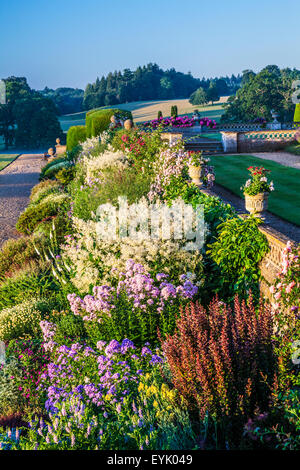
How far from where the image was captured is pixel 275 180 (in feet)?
41.2

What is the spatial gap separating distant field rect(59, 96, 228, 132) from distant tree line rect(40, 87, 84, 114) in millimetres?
2668

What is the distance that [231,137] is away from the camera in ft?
67.2

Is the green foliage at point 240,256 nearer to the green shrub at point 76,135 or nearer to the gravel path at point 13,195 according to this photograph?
the gravel path at point 13,195

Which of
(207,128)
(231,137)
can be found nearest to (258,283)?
(231,137)

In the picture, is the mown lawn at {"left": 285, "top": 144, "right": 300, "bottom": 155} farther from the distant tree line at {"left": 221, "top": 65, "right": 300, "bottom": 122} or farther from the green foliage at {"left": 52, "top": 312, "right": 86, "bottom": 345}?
the distant tree line at {"left": 221, "top": 65, "right": 300, "bottom": 122}

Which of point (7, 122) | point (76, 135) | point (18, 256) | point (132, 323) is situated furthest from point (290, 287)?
point (7, 122)

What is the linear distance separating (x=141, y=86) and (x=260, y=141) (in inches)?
2977

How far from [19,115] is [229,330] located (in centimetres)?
6362

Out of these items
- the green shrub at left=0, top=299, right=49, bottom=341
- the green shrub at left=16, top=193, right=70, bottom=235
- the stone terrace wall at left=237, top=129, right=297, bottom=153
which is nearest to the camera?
the green shrub at left=0, top=299, right=49, bottom=341

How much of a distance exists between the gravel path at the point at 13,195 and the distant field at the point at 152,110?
4055 centimetres

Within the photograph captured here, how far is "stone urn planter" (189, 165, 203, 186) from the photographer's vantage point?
9938 millimetres

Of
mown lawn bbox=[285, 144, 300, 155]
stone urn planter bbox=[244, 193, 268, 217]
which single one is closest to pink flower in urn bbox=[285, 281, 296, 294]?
stone urn planter bbox=[244, 193, 268, 217]

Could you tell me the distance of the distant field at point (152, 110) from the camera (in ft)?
229

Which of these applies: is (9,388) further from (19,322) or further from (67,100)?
(67,100)
